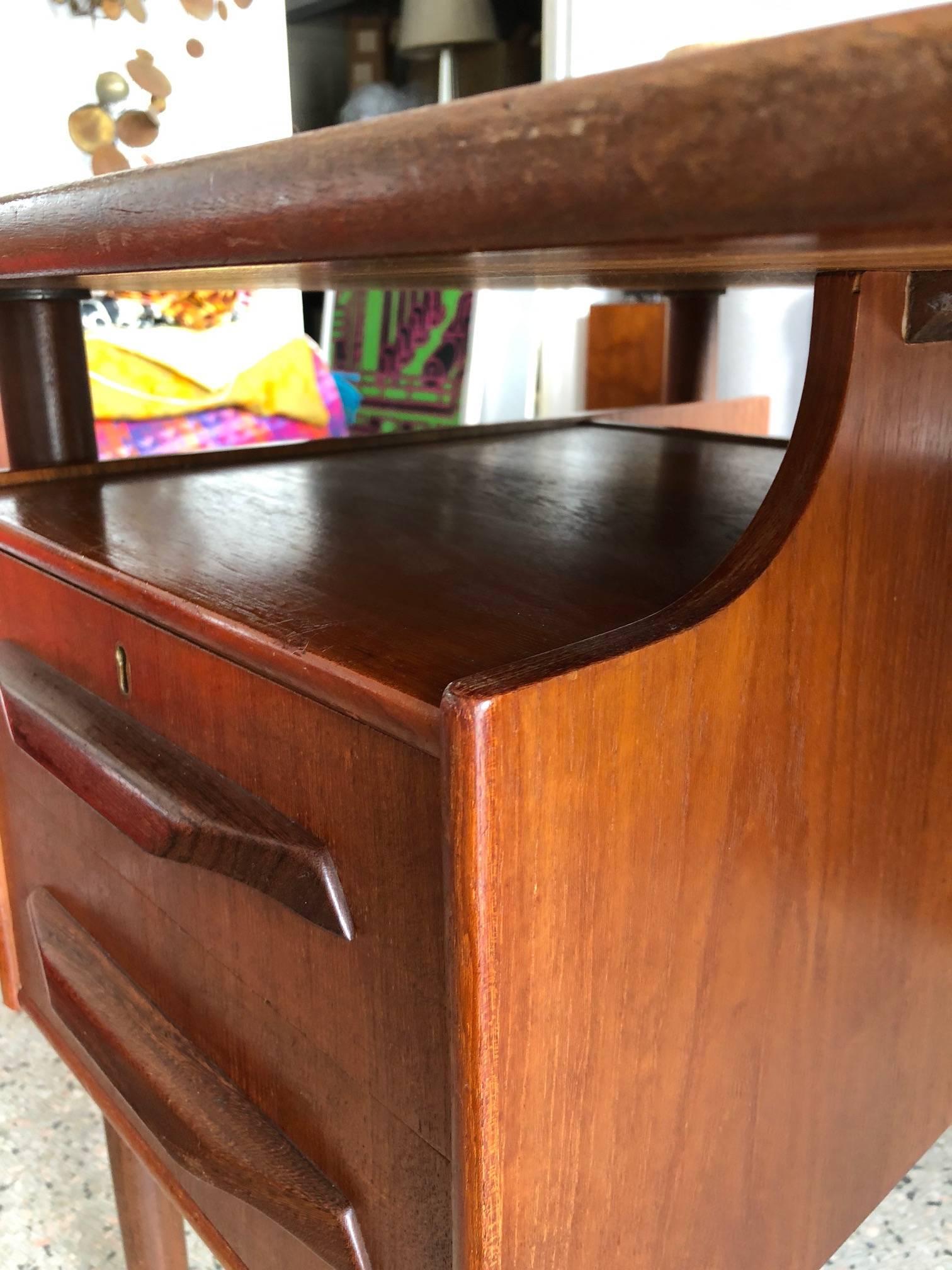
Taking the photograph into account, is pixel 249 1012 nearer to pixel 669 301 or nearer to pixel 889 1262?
pixel 889 1262

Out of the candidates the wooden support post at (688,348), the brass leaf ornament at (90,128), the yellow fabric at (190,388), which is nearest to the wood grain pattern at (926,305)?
the wooden support post at (688,348)

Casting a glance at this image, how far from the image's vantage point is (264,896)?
1.28 feet

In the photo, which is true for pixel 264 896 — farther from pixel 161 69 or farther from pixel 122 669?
pixel 161 69

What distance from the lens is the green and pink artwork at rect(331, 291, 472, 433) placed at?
2.92 meters

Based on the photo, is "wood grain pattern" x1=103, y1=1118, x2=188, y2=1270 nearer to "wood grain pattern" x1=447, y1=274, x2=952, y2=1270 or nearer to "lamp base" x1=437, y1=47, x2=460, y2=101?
"wood grain pattern" x1=447, y1=274, x2=952, y2=1270

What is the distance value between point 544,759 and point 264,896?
0.17 meters

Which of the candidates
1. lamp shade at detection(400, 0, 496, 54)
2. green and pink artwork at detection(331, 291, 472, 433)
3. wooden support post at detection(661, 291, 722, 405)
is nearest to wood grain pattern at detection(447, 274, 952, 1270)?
wooden support post at detection(661, 291, 722, 405)

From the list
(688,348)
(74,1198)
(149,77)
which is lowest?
(74,1198)

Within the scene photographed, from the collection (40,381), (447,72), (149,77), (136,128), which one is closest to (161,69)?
(149,77)

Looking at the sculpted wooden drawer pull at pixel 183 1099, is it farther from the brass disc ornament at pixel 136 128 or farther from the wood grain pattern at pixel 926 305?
the brass disc ornament at pixel 136 128

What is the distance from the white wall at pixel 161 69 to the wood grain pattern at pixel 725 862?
2.69 meters

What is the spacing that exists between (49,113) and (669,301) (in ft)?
7.56

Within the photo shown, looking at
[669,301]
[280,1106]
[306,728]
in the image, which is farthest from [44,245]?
[669,301]

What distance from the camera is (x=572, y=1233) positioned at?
0.33 meters
